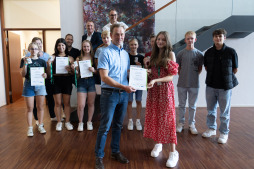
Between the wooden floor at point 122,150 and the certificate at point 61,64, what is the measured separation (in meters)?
1.03

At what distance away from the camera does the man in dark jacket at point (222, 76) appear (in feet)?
8.56

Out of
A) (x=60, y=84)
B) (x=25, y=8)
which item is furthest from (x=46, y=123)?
(x=25, y=8)

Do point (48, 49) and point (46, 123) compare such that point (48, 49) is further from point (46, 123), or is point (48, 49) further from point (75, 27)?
point (46, 123)

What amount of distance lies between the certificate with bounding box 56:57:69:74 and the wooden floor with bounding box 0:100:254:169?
1030mm

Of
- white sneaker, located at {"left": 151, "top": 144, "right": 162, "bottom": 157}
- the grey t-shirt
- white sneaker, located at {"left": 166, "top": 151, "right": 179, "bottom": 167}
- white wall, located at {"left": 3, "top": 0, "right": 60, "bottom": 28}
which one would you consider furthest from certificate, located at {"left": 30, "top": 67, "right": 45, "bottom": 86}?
white wall, located at {"left": 3, "top": 0, "right": 60, "bottom": 28}

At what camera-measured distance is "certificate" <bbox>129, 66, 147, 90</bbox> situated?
189cm

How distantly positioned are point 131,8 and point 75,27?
150 cm

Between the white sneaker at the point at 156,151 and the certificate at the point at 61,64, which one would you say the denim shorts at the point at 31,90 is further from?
the white sneaker at the point at 156,151

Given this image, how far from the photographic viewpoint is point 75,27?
4.76m

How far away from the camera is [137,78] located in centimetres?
191

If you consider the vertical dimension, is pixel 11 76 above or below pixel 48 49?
below

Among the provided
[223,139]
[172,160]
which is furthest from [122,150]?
[223,139]

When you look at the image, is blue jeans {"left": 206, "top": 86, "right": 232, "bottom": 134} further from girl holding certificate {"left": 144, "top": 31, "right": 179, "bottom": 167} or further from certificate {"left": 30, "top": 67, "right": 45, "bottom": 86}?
certificate {"left": 30, "top": 67, "right": 45, "bottom": 86}

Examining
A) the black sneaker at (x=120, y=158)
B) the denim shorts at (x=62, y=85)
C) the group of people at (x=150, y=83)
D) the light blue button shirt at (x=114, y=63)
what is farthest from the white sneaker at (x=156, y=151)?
the denim shorts at (x=62, y=85)
